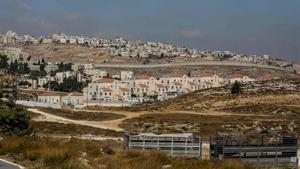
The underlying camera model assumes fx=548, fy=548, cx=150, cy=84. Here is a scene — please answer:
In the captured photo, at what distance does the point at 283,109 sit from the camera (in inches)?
3098

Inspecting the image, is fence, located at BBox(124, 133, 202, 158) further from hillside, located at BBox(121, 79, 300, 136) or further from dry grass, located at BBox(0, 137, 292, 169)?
hillside, located at BBox(121, 79, 300, 136)

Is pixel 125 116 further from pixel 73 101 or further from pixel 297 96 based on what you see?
pixel 73 101

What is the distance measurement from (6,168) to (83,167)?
6.32ft

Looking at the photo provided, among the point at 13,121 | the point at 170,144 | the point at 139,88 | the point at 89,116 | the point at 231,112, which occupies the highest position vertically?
the point at 13,121

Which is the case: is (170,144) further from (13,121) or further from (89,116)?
(89,116)

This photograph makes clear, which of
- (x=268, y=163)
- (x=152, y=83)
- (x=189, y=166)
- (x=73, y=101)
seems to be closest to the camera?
(x=189, y=166)

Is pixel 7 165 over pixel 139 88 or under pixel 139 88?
over

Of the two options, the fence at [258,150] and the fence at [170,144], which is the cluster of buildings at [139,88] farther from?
the fence at [258,150]

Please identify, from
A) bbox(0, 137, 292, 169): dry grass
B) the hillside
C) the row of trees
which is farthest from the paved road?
the hillside

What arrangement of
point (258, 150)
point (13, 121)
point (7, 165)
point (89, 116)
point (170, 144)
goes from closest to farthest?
point (7, 165), point (258, 150), point (170, 144), point (13, 121), point (89, 116)

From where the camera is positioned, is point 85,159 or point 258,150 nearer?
point 85,159

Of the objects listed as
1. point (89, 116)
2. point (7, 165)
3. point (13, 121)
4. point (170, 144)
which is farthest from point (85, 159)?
point (89, 116)

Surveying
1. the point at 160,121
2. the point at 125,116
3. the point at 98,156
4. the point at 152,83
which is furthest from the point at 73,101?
the point at 98,156

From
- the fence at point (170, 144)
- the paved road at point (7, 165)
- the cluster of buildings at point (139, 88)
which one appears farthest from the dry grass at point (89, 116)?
the cluster of buildings at point (139, 88)
